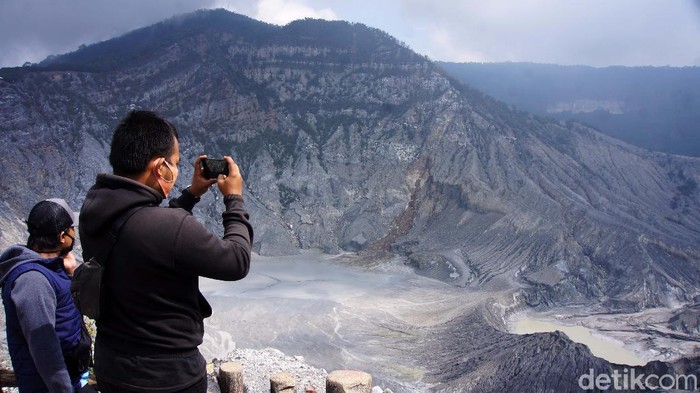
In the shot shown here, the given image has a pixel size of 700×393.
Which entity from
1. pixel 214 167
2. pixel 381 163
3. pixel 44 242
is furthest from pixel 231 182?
pixel 381 163

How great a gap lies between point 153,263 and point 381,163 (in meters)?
35.9

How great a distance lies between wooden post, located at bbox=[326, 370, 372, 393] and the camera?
423 cm

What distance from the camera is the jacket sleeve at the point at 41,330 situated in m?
2.76

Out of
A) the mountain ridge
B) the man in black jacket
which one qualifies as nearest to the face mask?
the man in black jacket

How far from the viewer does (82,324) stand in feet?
10.9

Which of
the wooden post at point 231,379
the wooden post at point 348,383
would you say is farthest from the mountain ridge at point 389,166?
the wooden post at point 348,383

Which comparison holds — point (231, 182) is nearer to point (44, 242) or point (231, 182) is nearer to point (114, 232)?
point (114, 232)

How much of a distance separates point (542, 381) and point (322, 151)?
2639cm

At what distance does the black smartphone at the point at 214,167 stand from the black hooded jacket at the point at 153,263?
306 millimetres

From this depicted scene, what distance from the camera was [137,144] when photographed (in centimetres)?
221

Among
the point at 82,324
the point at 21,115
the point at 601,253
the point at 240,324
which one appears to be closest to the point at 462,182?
the point at 601,253

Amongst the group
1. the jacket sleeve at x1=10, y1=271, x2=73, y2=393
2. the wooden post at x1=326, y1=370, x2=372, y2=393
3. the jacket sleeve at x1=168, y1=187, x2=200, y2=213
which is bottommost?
the wooden post at x1=326, y1=370, x2=372, y2=393

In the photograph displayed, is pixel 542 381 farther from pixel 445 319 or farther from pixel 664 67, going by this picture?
pixel 664 67

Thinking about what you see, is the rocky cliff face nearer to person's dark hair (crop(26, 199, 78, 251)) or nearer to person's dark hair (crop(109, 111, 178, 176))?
person's dark hair (crop(26, 199, 78, 251))
